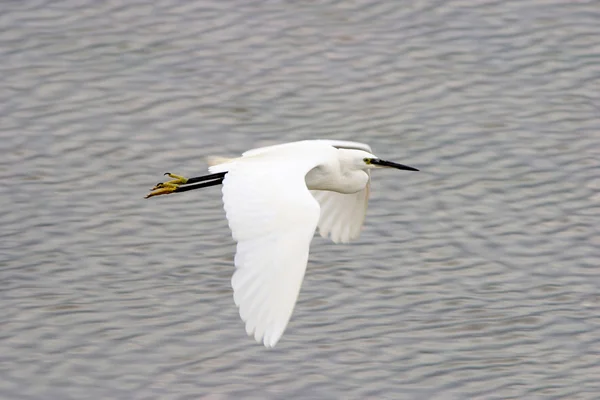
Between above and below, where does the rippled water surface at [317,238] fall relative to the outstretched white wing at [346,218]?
below

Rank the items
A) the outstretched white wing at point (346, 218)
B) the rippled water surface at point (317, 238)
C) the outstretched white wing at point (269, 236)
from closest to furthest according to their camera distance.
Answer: the outstretched white wing at point (269, 236), the outstretched white wing at point (346, 218), the rippled water surface at point (317, 238)

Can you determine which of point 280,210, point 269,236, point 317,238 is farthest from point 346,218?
point 269,236

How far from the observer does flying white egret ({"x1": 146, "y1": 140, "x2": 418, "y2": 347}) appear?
250 inches

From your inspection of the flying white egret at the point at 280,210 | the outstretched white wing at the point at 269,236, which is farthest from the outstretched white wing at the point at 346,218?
the outstretched white wing at the point at 269,236

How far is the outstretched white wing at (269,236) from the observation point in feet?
20.7

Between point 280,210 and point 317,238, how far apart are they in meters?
2.99

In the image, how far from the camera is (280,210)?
6855mm

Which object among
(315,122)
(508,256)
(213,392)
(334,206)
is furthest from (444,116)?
(213,392)

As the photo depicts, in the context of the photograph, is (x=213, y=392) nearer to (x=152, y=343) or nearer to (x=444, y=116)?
(x=152, y=343)

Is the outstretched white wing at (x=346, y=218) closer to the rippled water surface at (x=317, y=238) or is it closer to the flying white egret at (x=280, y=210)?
the flying white egret at (x=280, y=210)

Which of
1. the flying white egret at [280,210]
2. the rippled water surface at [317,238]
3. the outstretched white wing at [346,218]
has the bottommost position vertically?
the rippled water surface at [317,238]

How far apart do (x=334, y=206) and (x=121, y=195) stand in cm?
249

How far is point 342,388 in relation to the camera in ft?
27.0

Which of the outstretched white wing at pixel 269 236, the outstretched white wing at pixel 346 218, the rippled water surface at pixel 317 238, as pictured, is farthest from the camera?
the rippled water surface at pixel 317 238
